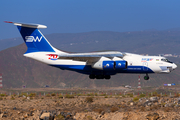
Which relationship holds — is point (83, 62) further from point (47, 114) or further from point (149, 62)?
point (47, 114)

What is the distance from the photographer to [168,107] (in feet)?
88.2

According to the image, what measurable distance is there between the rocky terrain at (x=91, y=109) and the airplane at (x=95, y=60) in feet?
12.3

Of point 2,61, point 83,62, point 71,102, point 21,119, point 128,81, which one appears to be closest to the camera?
point 21,119

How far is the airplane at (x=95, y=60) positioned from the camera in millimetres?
33094

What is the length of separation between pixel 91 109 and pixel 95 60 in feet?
22.8

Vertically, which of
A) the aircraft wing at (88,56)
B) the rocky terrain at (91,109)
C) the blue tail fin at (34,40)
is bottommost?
the rocky terrain at (91,109)

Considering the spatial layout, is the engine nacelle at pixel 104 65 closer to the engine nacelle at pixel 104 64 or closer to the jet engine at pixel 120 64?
the engine nacelle at pixel 104 64

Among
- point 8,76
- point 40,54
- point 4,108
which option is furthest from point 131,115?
point 8,76

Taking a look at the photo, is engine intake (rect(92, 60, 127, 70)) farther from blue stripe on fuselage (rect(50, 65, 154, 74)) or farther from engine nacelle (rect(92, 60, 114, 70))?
blue stripe on fuselage (rect(50, 65, 154, 74))

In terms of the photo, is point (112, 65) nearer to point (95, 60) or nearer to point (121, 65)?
point (121, 65)

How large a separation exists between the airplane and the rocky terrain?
374 cm

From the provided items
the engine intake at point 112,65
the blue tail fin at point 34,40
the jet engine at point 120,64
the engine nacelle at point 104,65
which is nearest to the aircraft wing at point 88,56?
the engine nacelle at point 104,65

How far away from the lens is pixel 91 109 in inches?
1127

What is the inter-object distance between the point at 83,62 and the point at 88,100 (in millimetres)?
4762
